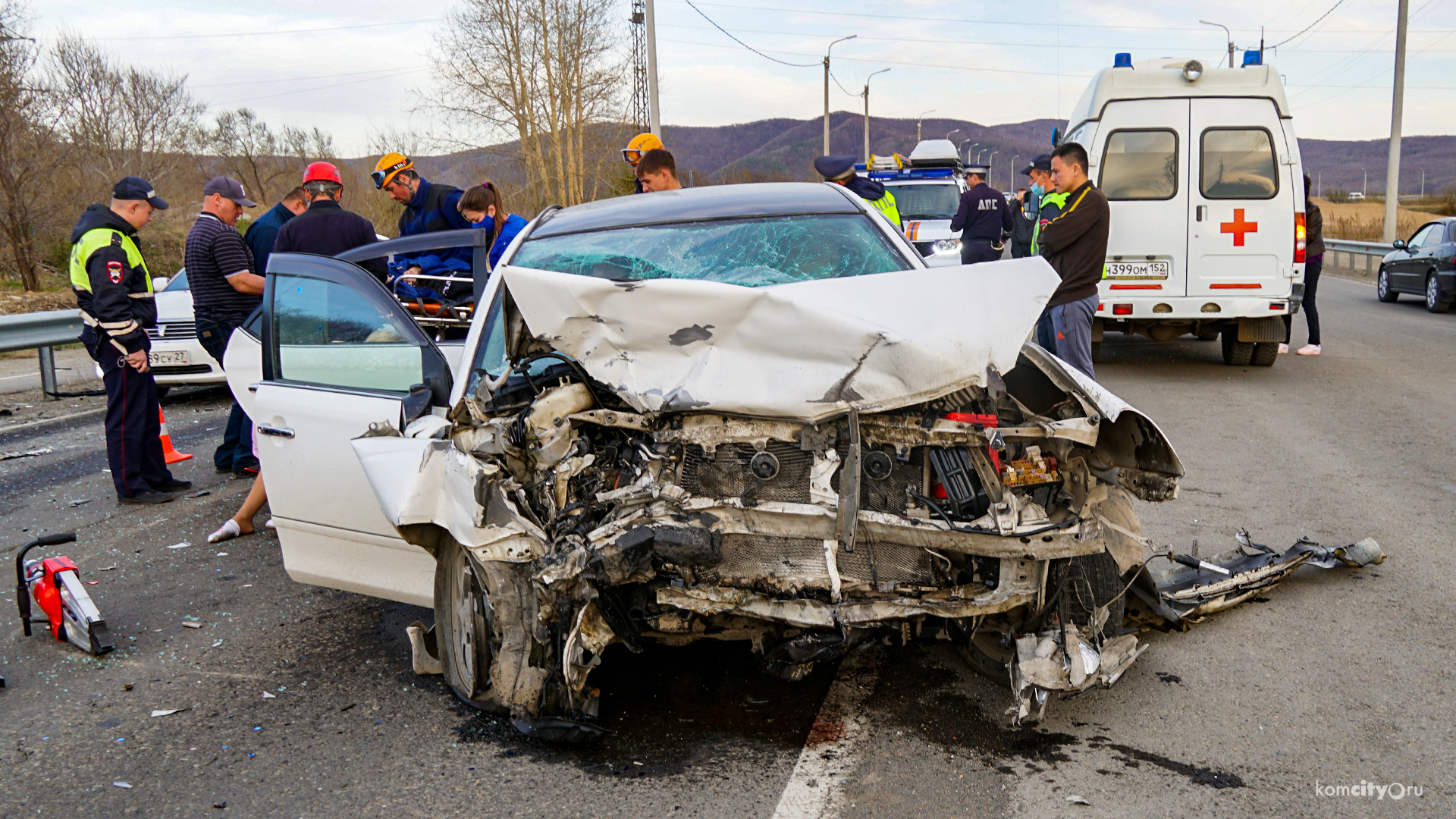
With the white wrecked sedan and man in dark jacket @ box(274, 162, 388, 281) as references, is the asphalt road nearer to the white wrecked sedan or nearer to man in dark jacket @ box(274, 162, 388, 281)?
the white wrecked sedan

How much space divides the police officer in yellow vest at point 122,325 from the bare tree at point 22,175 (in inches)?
628

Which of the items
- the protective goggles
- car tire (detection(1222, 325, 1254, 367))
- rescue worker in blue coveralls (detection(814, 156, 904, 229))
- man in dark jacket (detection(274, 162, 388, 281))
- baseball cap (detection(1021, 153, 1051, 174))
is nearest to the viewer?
man in dark jacket (detection(274, 162, 388, 281))

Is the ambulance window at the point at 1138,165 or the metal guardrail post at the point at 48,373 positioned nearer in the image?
the ambulance window at the point at 1138,165

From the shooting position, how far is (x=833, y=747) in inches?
129

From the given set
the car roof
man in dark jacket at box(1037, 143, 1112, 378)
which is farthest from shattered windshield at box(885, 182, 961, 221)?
the car roof

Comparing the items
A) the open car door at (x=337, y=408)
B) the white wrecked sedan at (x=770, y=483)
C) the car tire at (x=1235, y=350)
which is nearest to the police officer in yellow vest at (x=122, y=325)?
the open car door at (x=337, y=408)

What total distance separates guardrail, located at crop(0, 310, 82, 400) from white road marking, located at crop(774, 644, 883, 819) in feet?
32.5

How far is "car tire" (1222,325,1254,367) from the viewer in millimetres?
10742

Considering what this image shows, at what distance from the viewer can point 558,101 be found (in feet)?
109

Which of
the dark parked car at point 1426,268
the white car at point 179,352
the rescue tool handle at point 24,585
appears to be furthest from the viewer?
the dark parked car at point 1426,268

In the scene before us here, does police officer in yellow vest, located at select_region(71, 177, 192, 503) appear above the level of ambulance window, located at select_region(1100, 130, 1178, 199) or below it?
below

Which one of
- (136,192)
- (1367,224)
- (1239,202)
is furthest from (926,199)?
(1367,224)

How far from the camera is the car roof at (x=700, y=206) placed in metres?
4.54

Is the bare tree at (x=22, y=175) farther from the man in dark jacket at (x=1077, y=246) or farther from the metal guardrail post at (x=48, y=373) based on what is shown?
the man in dark jacket at (x=1077, y=246)
